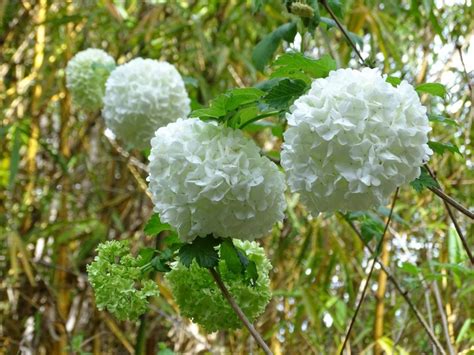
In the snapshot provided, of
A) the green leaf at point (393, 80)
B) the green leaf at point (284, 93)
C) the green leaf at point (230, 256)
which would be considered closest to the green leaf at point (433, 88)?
the green leaf at point (393, 80)

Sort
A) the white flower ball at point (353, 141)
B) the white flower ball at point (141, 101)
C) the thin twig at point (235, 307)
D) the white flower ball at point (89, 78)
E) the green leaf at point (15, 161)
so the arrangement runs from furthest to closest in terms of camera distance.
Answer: the green leaf at point (15, 161), the white flower ball at point (89, 78), the white flower ball at point (141, 101), the thin twig at point (235, 307), the white flower ball at point (353, 141)

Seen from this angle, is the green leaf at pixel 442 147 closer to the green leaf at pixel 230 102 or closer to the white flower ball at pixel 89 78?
the green leaf at pixel 230 102

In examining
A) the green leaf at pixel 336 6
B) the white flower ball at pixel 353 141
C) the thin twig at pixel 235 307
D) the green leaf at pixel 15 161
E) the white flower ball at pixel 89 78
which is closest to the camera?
the white flower ball at pixel 353 141

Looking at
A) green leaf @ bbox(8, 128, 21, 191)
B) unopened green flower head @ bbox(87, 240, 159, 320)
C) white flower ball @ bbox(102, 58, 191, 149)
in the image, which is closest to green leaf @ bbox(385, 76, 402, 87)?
unopened green flower head @ bbox(87, 240, 159, 320)

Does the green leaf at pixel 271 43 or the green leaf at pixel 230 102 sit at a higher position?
the green leaf at pixel 230 102

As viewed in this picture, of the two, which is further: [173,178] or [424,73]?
[424,73]

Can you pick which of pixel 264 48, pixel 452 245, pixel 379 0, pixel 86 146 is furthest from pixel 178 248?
pixel 86 146

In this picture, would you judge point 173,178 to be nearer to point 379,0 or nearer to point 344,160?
point 344,160
